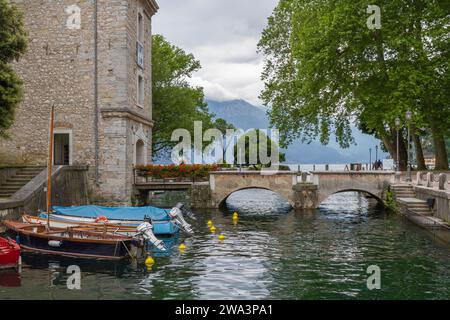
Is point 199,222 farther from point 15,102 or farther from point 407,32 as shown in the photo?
point 407,32

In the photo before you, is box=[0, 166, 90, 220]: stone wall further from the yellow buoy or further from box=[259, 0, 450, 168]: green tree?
box=[259, 0, 450, 168]: green tree

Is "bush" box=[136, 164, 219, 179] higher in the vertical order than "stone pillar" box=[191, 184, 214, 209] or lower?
higher

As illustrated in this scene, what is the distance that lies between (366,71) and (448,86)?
600 centimetres

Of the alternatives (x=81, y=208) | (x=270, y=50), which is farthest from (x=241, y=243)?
(x=270, y=50)

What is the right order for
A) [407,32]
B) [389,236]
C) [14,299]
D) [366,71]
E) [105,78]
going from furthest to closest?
[366,71] → [407,32] → [105,78] → [389,236] → [14,299]

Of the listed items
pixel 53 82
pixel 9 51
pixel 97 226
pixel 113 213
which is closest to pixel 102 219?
pixel 113 213

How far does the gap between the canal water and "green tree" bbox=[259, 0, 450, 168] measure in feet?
35.9

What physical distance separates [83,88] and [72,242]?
14636 mm

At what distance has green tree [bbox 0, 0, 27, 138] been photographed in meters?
20.4

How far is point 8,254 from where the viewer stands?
13914mm

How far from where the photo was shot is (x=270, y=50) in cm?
4316

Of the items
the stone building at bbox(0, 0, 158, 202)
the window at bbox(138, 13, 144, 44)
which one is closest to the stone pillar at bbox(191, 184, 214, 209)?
the stone building at bbox(0, 0, 158, 202)
